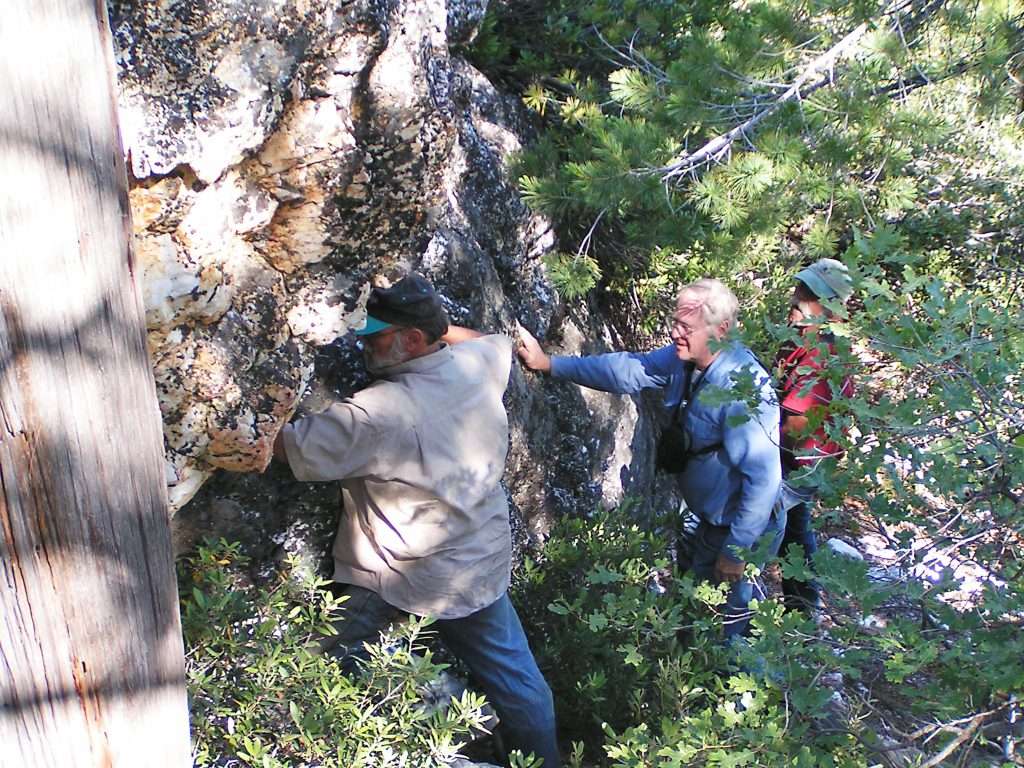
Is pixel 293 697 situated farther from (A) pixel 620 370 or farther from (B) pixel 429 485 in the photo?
(A) pixel 620 370

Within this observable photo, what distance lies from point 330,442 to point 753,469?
1.98 metres

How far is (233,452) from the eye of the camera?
110 inches

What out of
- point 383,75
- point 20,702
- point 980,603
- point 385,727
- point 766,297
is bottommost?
point 766,297

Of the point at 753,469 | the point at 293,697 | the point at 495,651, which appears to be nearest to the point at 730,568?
the point at 753,469

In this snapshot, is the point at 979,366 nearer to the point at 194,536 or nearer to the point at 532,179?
the point at 194,536

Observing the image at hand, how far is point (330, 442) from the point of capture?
296 cm

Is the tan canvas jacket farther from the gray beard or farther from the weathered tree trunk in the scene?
the weathered tree trunk

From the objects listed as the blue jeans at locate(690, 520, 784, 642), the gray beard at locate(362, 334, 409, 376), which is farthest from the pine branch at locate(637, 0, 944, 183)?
the gray beard at locate(362, 334, 409, 376)

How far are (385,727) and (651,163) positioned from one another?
3.18 meters

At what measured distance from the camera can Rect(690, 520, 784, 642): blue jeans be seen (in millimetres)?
4375

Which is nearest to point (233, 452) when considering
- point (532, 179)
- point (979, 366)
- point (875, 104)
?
point (979, 366)

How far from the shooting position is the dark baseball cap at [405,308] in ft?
10.4

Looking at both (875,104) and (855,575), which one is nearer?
(855,575)

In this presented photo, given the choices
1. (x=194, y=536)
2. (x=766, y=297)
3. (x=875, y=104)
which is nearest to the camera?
(x=194, y=536)
